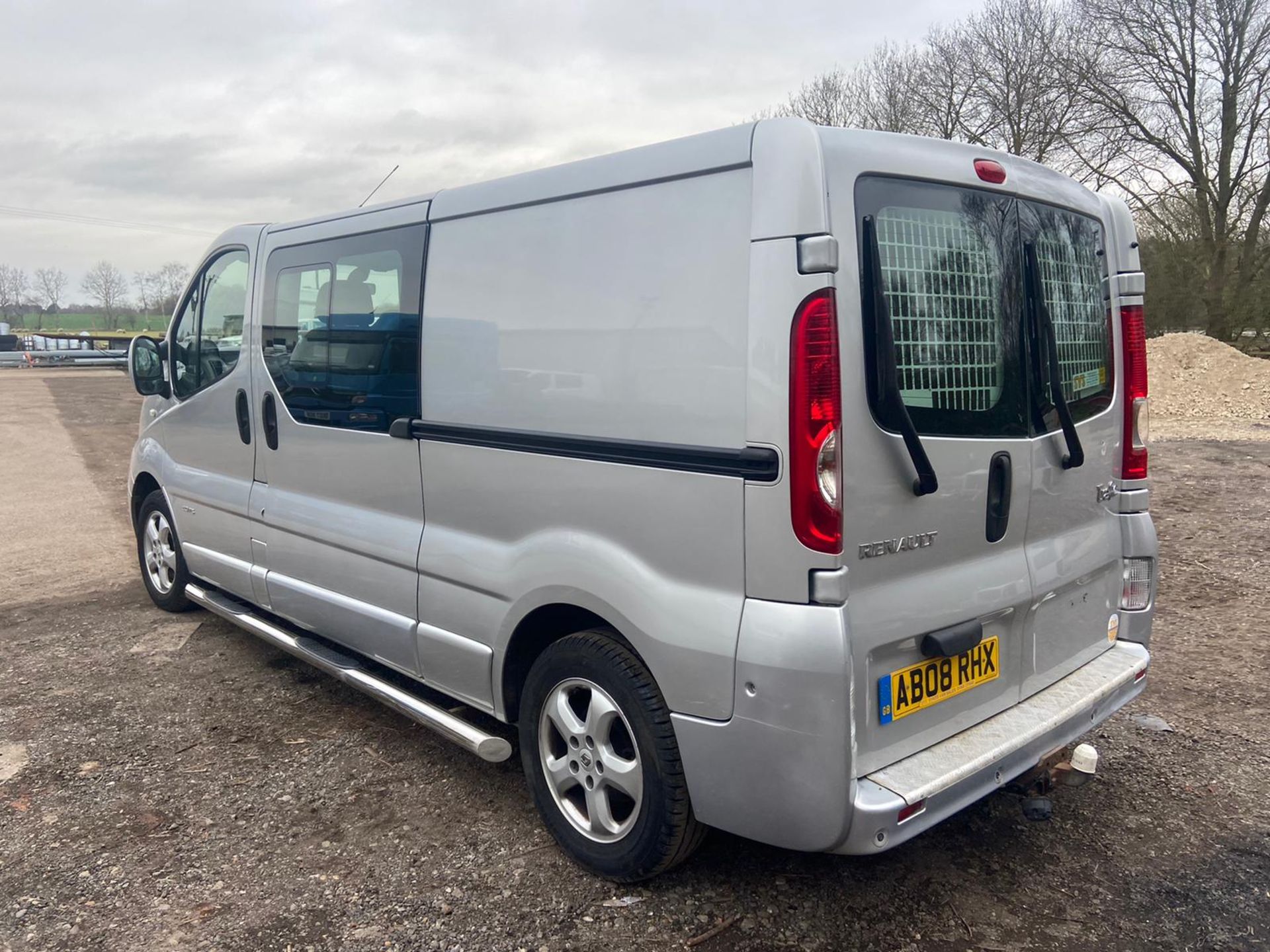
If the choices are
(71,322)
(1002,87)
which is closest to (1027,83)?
(1002,87)

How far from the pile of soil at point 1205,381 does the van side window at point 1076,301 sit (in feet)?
53.9

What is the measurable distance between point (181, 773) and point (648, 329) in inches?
105

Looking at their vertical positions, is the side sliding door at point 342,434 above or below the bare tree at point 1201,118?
below

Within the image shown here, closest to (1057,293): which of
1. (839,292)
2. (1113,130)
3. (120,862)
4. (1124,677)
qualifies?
(839,292)

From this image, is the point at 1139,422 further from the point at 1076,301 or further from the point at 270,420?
the point at 270,420

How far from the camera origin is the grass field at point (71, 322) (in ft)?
235

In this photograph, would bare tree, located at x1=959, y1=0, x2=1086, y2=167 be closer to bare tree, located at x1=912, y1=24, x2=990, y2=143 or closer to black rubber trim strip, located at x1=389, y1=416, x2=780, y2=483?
bare tree, located at x1=912, y1=24, x2=990, y2=143

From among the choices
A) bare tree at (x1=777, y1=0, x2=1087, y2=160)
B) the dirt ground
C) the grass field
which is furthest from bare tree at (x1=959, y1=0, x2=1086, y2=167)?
the grass field

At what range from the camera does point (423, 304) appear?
351 cm

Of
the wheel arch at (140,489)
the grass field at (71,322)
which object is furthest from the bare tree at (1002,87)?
the grass field at (71,322)

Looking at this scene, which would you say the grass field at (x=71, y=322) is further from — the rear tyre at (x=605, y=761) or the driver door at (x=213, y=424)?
the rear tyre at (x=605, y=761)

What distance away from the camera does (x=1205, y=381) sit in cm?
2025

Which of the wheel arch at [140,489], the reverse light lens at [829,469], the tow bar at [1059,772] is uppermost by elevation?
the reverse light lens at [829,469]

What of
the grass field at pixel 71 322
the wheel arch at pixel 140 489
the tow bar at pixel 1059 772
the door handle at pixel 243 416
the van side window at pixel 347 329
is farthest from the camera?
the grass field at pixel 71 322
